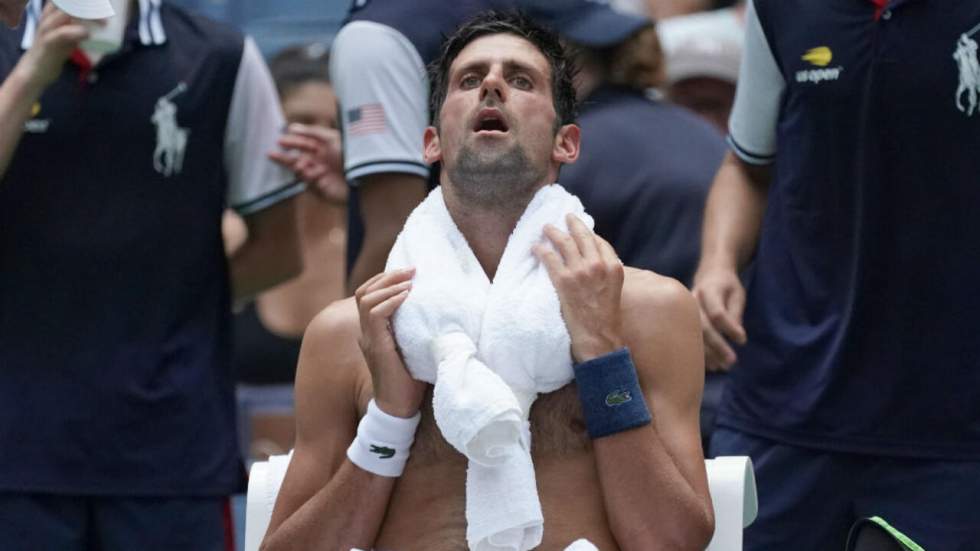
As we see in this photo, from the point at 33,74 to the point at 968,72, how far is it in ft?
6.91

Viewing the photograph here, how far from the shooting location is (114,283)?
491 centimetres

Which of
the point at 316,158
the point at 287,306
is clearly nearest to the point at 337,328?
the point at 316,158

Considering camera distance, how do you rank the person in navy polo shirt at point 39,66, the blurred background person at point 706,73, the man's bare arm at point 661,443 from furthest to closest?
the blurred background person at point 706,73 < the person in navy polo shirt at point 39,66 < the man's bare arm at point 661,443

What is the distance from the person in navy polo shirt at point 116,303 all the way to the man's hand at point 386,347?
1346 millimetres

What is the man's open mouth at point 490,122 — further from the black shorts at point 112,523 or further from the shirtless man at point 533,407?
the black shorts at point 112,523

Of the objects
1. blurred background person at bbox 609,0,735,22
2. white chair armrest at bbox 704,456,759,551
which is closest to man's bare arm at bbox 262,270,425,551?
white chair armrest at bbox 704,456,759,551

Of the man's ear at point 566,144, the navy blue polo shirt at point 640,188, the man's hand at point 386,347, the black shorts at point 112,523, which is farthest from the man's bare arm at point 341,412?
the navy blue polo shirt at point 640,188

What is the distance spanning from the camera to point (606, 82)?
5812mm

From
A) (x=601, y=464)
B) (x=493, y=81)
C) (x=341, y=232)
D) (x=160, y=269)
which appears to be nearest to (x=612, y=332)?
(x=601, y=464)

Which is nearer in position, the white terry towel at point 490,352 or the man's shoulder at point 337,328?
the white terry towel at point 490,352

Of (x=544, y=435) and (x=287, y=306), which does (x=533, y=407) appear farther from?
(x=287, y=306)

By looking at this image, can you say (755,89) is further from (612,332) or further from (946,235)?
(612,332)

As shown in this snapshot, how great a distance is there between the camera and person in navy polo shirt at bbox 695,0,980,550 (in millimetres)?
4184

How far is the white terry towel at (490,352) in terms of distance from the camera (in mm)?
3547
